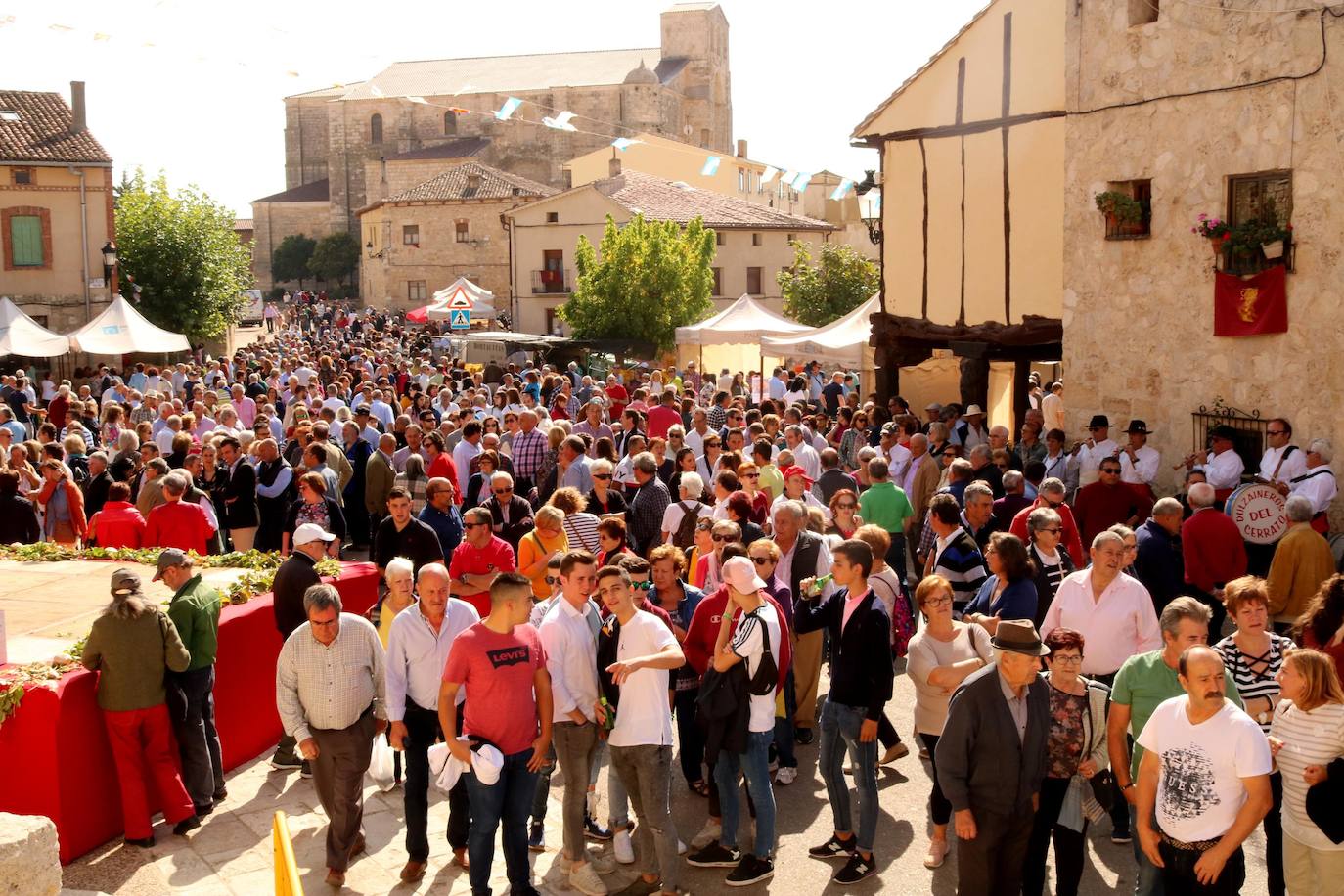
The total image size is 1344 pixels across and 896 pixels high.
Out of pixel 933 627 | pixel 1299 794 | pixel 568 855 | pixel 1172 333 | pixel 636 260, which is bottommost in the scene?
pixel 568 855

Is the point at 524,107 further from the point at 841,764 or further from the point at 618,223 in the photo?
the point at 841,764

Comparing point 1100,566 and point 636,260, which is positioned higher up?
point 636,260

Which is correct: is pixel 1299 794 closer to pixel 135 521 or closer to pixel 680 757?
pixel 680 757

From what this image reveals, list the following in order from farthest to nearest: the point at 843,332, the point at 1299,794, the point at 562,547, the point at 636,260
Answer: the point at 636,260 < the point at 843,332 < the point at 562,547 < the point at 1299,794

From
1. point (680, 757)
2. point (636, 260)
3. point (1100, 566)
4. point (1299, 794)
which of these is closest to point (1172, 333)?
point (1100, 566)

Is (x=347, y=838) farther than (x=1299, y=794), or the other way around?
(x=347, y=838)

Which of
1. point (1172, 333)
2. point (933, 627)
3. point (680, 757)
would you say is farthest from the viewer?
point (1172, 333)

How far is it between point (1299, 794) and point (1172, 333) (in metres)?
A: 8.71

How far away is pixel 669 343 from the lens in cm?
4078

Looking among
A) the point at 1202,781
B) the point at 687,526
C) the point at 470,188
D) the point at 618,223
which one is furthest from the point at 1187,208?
A: the point at 470,188

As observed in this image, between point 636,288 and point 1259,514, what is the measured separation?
3047 cm

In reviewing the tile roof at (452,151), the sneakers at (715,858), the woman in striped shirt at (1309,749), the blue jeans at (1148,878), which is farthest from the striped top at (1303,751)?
the tile roof at (452,151)

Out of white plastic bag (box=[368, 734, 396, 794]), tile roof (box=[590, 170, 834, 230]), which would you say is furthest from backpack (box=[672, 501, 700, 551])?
tile roof (box=[590, 170, 834, 230])

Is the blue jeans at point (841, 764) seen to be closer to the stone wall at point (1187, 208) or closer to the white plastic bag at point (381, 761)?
the white plastic bag at point (381, 761)
